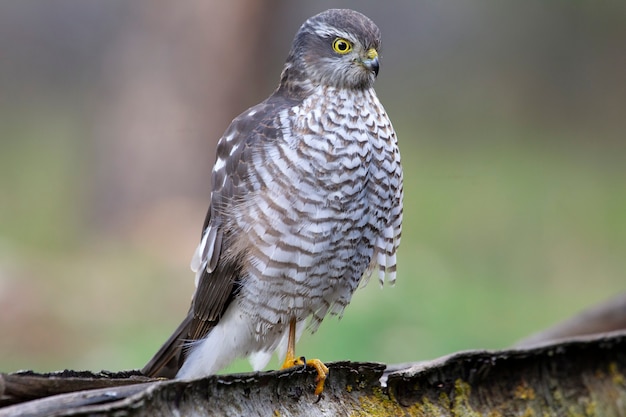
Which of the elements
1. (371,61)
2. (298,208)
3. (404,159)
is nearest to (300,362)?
(298,208)

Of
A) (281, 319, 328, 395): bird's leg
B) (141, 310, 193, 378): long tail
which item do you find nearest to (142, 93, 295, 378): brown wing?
(141, 310, 193, 378): long tail

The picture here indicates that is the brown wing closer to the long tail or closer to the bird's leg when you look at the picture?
the long tail

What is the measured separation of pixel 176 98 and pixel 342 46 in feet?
18.1

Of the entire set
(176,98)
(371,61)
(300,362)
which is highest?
(176,98)

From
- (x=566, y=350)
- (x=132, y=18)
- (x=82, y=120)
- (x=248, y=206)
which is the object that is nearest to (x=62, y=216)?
(x=132, y=18)

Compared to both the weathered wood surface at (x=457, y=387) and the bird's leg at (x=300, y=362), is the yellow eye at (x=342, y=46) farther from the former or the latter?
the weathered wood surface at (x=457, y=387)

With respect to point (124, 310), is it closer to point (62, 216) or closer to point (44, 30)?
point (62, 216)

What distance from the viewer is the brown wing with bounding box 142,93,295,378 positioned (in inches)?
148

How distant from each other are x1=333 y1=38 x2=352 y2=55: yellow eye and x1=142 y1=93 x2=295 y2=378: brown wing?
A: 0.32 m

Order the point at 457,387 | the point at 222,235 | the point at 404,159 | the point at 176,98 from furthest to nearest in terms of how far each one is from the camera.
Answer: the point at 404,159 → the point at 176,98 → the point at 222,235 → the point at 457,387

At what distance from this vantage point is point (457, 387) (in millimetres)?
3182

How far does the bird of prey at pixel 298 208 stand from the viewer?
3613mm

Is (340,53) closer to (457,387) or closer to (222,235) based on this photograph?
(222,235)

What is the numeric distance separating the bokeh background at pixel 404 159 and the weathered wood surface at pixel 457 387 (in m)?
3.15
